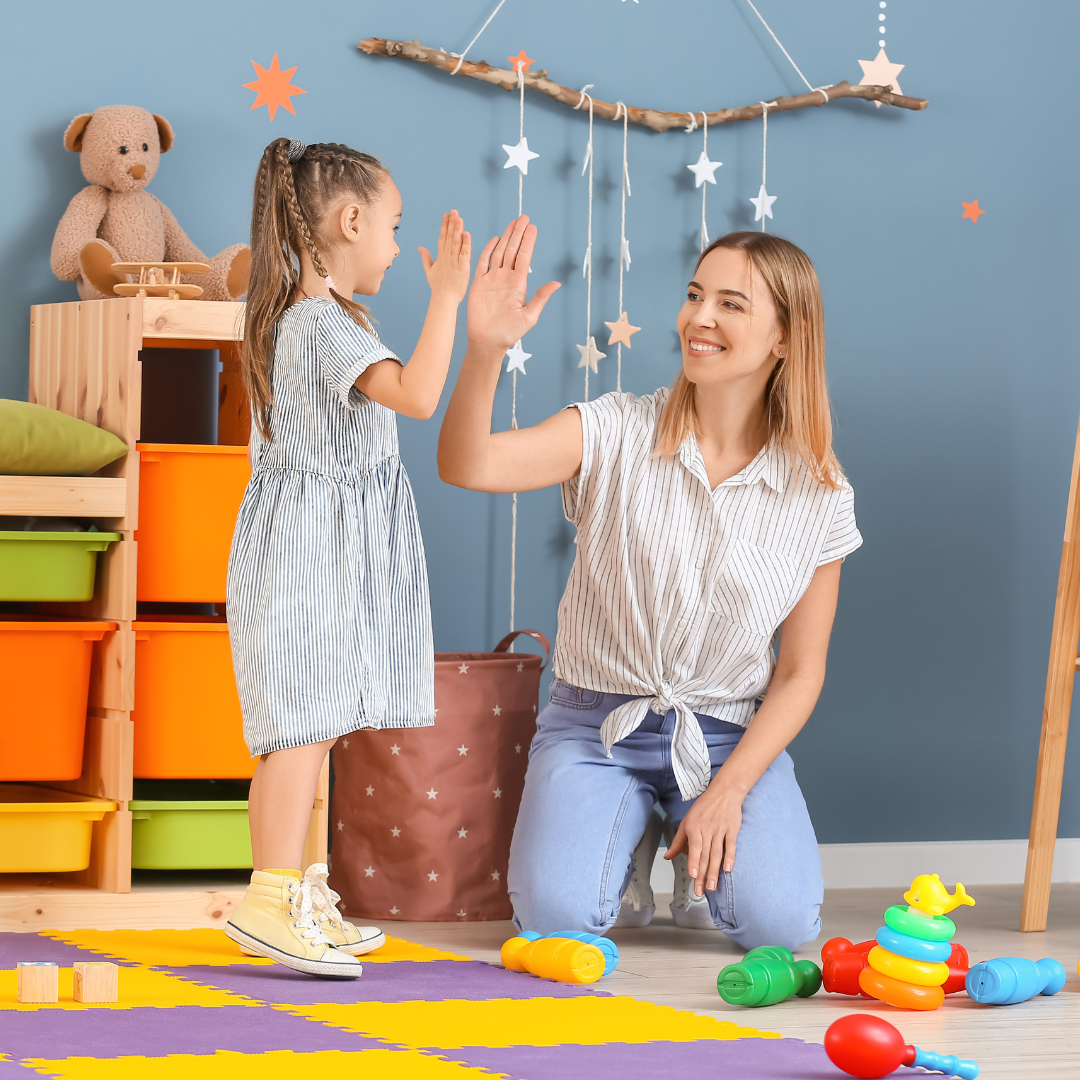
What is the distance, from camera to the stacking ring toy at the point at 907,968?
155 cm

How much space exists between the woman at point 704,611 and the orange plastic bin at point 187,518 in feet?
1.41

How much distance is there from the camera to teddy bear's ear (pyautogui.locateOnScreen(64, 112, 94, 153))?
218 centimetres

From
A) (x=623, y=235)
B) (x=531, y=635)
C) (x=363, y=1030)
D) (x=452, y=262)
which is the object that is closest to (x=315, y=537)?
(x=452, y=262)

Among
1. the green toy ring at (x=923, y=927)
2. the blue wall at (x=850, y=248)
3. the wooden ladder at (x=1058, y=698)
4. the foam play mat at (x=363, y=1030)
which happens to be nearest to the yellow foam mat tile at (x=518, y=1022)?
the foam play mat at (x=363, y=1030)

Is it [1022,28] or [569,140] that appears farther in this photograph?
[1022,28]

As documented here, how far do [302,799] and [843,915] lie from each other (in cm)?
96

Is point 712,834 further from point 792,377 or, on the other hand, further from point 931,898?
point 792,377

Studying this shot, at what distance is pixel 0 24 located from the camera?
7.24 feet

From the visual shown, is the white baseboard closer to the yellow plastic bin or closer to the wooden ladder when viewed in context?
the wooden ladder

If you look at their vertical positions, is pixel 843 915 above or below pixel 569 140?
below

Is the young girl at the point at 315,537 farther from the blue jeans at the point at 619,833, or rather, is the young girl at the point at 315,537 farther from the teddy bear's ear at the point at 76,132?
the teddy bear's ear at the point at 76,132

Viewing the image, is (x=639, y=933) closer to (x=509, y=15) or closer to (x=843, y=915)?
(x=843, y=915)

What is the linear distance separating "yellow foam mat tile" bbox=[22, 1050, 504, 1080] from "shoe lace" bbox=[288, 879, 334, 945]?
308 mm

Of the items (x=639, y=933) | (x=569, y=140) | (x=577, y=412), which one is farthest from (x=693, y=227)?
(x=639, y=933)
